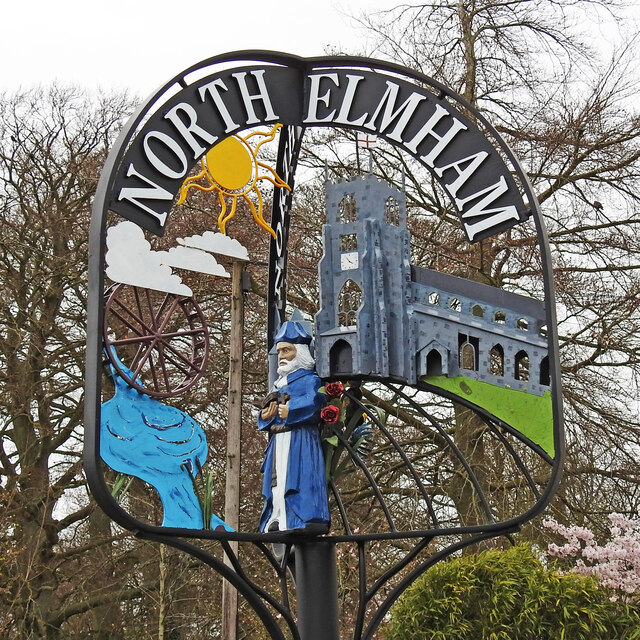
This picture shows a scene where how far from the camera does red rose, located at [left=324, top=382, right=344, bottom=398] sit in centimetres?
641

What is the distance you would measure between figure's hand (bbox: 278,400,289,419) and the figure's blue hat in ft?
1.32

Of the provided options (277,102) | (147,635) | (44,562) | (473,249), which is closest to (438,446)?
(473,249)

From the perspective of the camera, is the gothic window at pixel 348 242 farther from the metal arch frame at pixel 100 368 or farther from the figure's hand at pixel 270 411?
the figure's hand at pixel 270 411

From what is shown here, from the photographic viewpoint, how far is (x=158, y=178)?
19.8 ft

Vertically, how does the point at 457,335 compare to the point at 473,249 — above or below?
below

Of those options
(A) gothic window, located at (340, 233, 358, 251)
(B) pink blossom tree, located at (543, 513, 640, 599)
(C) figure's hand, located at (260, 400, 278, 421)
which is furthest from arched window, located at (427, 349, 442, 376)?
(B) pink blossom tree, located at (543, 513, 640, 599)

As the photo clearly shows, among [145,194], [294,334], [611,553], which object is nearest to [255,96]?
[145,194]

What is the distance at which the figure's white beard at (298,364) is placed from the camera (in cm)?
650

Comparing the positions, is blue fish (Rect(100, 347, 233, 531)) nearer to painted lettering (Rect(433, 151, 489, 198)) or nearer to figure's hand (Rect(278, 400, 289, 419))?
figure's hand (Rect(278, 400, 289, 419))

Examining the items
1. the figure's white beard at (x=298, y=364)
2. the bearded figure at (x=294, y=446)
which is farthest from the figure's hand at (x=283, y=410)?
the figure's white beard at (x=298, y=364)

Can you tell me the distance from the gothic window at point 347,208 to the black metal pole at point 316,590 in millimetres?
1920

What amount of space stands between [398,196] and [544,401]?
1520mm

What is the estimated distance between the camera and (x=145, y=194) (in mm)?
5965

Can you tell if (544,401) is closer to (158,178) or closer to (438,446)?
(158,178)
